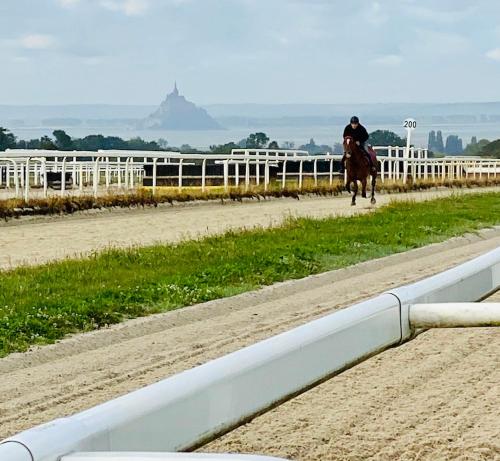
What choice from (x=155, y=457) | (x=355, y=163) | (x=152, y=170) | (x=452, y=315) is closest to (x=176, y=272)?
(x=452, y=315)

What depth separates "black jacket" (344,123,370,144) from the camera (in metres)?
24.6

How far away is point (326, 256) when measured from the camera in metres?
14.1

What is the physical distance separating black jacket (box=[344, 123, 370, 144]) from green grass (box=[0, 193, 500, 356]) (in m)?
4.79

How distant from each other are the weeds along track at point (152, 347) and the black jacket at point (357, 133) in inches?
490

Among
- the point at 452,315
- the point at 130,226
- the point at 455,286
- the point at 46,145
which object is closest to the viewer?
the point at 452,315

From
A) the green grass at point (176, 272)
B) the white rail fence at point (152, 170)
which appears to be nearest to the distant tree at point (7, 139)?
the white rail fence at point (152, 170)

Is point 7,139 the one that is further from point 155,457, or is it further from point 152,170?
point 155,457

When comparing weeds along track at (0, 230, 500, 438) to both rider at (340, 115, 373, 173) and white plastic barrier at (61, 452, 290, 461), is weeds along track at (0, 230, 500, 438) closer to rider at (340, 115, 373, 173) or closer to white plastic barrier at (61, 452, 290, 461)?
white plastic barrier at (61, 452, 290, 461)

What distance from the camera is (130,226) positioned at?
19219mm

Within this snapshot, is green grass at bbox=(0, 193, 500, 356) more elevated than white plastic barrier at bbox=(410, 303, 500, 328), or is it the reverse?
white plastic barrier at bbox=(410, 303, 500, 328)

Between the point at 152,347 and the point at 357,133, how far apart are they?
1740 cm

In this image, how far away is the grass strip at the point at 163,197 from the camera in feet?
67.1

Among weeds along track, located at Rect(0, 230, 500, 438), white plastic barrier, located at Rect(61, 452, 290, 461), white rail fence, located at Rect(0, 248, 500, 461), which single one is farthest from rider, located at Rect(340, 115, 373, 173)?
white plastic barrier, located at Rect(61, 452, 290, 461)

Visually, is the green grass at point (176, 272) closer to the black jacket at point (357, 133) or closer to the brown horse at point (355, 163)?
the black jacket at point (357, 133)
